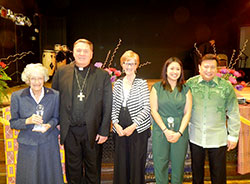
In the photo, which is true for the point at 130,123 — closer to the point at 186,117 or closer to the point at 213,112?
the point at 186,117

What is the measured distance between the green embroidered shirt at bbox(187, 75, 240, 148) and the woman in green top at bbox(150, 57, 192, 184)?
0.10 metres

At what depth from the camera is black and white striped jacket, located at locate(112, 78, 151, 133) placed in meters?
2.08

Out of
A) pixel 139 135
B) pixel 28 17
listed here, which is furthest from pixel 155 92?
pixel 28 17

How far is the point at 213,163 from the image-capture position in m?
2.09

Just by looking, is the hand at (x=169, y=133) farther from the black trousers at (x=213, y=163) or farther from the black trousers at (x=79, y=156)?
the black trousers at (x=79, y=156)

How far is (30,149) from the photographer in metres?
1.95

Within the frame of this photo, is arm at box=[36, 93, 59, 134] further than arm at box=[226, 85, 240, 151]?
No

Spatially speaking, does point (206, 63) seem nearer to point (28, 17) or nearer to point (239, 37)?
point (28, 17)

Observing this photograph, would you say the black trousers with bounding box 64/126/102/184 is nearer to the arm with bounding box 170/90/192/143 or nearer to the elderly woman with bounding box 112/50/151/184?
the elderly woman with bounding box 112/50/151/184

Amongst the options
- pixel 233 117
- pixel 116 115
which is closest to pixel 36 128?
pixel 116 115

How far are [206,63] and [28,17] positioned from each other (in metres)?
7.33

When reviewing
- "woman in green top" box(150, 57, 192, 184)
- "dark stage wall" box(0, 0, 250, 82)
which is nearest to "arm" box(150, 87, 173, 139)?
"woman in green top" box(150, 57, 192, 184)

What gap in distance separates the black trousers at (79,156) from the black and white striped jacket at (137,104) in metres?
0.32

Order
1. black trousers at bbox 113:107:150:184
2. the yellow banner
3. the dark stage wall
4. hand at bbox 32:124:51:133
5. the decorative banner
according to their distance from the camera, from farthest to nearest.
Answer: the dark stage wall → the decorative banner → the yellow banner → black trousers at bbox 113:107:150:184 → hand at bbox 32:124:51:133
